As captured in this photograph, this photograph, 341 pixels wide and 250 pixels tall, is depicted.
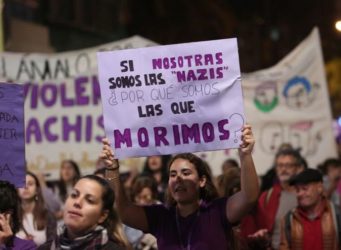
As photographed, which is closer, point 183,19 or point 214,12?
point 183,19

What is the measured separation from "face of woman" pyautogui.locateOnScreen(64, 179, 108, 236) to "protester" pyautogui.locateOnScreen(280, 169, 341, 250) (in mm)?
2118

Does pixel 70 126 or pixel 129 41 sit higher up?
pixel 129 41

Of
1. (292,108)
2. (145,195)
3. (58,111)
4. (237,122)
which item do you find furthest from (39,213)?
(292,108)

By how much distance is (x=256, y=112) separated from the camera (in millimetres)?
10117

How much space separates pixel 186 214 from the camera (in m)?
4.43

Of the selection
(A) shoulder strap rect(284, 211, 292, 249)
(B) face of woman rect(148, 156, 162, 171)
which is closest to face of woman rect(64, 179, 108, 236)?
(A) shoulder strap rect(284, 211, 292, 249)

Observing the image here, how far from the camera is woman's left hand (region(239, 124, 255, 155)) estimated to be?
4287mm

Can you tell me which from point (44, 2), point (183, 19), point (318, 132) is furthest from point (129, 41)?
point (183, 19)

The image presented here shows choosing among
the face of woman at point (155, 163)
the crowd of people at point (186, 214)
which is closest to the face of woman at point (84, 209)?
the crowd of people at point (186, 214)

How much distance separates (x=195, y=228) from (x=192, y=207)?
0.48ft

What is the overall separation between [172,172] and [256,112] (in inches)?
225

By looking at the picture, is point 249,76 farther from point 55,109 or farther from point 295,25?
point 295,25

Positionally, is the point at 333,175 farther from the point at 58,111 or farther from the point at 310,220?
the point at 58,111

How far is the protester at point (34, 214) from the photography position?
20.9 ft
